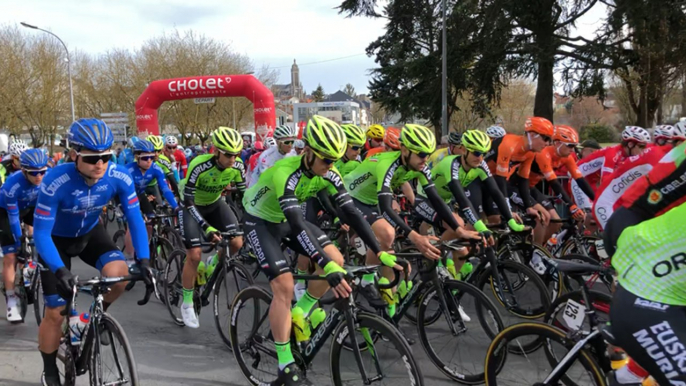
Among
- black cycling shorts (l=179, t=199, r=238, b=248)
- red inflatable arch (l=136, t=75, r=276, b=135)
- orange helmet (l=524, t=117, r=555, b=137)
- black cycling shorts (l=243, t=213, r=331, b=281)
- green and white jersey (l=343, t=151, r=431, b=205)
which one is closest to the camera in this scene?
black cycling shorts (l=243, t=213, r=331, b=281)

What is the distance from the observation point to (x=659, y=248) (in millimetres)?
1955

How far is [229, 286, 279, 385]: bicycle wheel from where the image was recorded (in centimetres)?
395

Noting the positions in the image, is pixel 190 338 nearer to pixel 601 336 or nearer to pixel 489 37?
pixel 601 336

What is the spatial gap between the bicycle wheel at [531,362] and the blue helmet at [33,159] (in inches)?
209

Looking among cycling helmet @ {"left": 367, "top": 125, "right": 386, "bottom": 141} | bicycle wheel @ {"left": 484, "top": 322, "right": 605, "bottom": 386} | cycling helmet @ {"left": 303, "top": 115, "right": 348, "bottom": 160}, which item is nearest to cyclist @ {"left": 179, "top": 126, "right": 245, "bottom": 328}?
cycling helmet @ {"left": 303, "top": 115, "right": 348, "bottom": 160}

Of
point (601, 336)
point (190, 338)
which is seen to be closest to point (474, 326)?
point (601, 336)

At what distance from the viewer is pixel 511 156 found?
6.76 m

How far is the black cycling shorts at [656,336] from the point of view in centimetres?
192

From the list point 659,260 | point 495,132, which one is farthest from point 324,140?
point 495,132

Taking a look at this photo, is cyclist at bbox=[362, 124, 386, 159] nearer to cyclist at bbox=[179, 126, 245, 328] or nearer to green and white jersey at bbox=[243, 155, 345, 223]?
cyclist at bbox=[179, 126, 245, 328]

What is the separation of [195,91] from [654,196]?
23.0 m

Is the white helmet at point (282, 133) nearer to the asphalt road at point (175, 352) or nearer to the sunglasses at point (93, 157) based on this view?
the asphalt road at point (175, 352)

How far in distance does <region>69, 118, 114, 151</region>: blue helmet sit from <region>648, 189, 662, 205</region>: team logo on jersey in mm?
3267

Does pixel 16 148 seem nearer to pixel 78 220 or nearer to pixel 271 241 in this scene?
pixel 78 220
